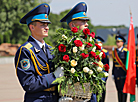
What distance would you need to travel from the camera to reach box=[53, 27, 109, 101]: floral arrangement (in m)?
2.64

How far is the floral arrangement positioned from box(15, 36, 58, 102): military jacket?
12cm

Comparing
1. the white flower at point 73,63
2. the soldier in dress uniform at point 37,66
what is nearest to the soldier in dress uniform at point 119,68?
the soldier in dress uniform at point 37,66

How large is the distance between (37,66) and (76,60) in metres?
0.42

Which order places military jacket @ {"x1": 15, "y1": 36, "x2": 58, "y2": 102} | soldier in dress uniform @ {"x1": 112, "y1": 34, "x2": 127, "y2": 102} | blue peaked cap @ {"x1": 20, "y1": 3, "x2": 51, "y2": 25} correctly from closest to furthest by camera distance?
military jacket @ {"x1": 15, "y1": 36, "x2": 58, "y2": 102} → blue peaked cap @ {"x1": 20, "y1": 3, "x2": 51, "y2": 25} → soldier in dress uniform @ {"x1": 112, "y1": 34, "x2": 127, "y2": 102}

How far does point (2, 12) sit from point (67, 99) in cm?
3128

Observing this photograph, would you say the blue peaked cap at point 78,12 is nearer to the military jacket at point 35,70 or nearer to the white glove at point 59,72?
the military jacket at point 35,70

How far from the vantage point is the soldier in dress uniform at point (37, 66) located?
262cm

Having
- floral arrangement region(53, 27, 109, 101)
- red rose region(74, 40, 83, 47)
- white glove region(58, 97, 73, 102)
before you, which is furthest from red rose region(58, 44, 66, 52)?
white glove region(58, 97, 73, 102)

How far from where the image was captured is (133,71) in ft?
18.4

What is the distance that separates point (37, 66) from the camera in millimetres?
2734

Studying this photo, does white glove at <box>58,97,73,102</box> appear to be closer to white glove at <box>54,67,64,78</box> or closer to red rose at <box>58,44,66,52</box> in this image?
white glove at <box>54,67,64,78</box>

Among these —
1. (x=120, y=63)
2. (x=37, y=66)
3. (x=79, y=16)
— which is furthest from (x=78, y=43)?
(x=120, y=63)

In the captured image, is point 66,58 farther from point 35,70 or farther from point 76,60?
point 35,70

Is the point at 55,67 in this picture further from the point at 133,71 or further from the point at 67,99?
the point at 133,71
